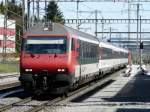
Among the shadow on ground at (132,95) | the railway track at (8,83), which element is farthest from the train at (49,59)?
the railway track at (8,83)

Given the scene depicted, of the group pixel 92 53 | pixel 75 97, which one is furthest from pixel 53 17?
pixel 75 97

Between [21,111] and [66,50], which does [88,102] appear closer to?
[66,50]

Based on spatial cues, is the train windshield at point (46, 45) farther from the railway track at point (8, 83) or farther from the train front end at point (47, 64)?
the railway track at point (8, 83)

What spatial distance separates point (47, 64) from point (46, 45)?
907 millimetres

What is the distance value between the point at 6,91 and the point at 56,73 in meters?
5.25

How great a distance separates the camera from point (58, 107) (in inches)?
667

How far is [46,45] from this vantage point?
2000 centimetres

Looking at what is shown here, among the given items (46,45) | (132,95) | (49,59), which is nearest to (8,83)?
(132,95)

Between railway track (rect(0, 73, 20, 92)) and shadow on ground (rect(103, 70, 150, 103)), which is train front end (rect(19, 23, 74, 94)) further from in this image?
railway track (rect(0, 73, 20, 92))

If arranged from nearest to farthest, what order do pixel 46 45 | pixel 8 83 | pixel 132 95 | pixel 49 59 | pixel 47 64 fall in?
pixel 47 64 < pixel 49 59 < pixel 46 45 < pixel 132 95 < pixel 8 83

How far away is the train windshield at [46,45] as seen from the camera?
19875 mm

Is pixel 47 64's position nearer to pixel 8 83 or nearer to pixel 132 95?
pixel 132 95

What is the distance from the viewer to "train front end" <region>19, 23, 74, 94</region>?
1938 centimetres

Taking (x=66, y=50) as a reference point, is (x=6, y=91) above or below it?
below
